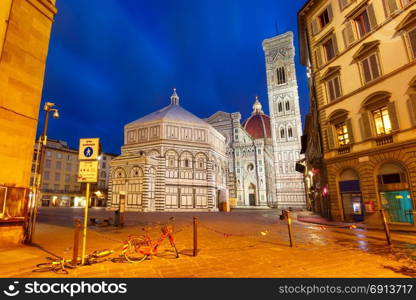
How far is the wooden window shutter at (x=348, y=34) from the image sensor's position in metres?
15.7

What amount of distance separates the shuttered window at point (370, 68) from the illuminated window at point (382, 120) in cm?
205

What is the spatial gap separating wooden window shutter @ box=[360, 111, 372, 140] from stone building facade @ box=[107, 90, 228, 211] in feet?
83.7

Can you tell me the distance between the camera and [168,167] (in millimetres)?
35500

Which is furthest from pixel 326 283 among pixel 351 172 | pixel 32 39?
pixel 351 172

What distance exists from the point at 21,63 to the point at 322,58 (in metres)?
19.0

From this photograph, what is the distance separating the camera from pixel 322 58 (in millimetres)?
18344

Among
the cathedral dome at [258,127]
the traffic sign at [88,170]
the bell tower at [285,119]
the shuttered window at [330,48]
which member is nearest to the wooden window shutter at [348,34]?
the shuttered window at [330,48]

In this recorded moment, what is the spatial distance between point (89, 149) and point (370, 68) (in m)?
16.1

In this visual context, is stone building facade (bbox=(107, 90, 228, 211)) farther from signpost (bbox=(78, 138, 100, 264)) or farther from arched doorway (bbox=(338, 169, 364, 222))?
signpost (bbox=(78, 138, 100, 264))

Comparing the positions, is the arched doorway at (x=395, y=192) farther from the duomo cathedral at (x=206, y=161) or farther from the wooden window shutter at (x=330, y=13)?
the duomo cathedral at (x=206, y=161)

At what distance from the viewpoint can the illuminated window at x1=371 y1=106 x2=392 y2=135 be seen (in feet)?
43.5

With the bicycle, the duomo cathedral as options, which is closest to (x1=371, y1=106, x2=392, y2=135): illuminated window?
the bicycle

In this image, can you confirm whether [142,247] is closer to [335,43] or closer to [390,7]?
[390,7]

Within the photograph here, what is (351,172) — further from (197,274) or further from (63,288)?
(63,288)
